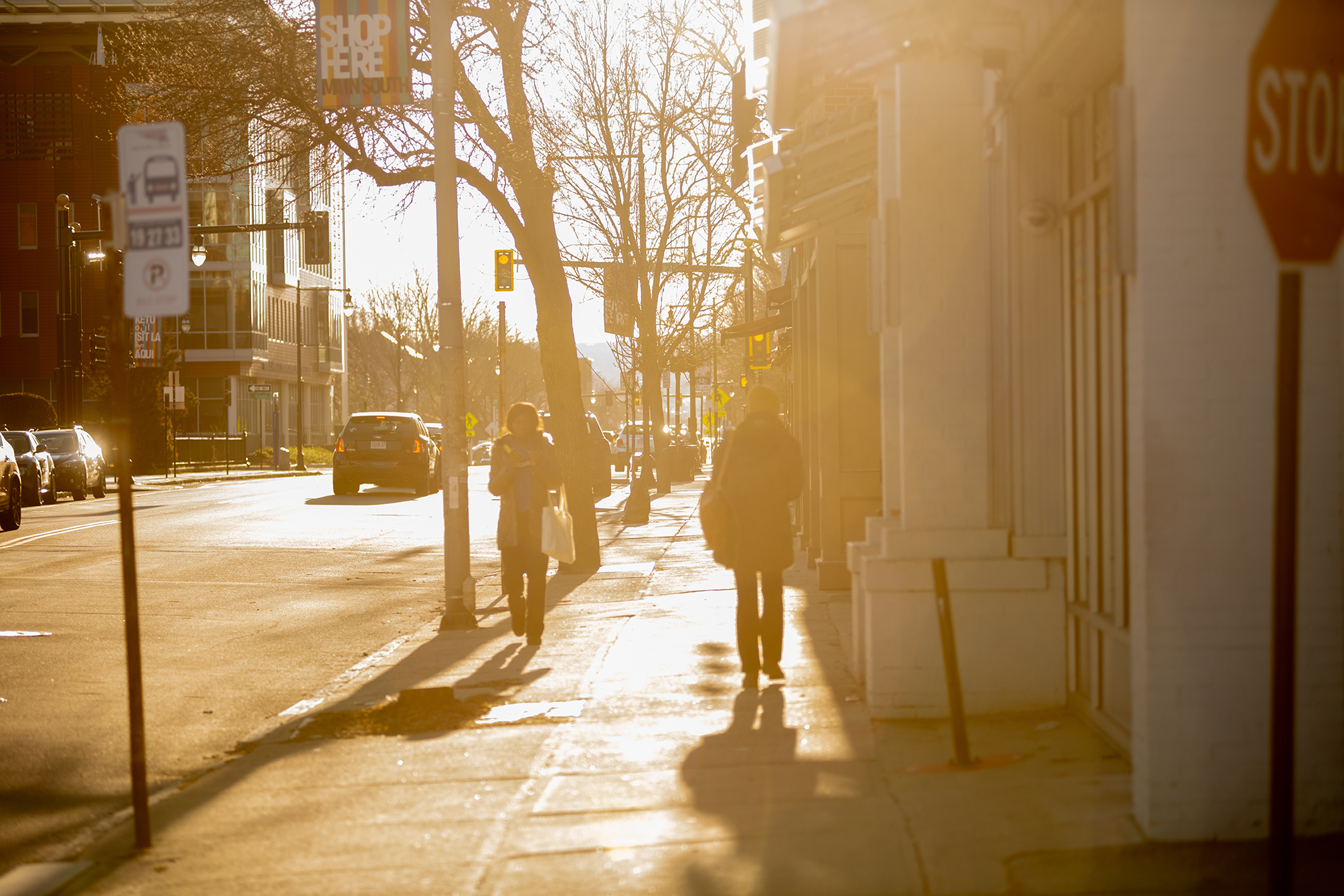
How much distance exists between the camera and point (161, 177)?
5.72 meters

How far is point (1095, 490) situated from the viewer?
6625 mm

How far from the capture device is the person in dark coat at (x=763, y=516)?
8562mm

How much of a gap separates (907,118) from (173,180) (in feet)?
12.3

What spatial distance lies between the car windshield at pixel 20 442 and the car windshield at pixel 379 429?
6375 millimetres

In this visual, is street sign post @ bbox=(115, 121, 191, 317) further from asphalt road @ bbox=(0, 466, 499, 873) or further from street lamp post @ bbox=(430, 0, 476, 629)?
street lamp post @ bbox=(430, 0, 476, 629)

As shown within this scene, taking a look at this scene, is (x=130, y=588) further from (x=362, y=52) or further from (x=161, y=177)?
(x=362, y=52)

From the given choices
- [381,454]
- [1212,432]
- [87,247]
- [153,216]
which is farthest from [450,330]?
[87,247]

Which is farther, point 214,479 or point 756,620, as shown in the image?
point 214,479

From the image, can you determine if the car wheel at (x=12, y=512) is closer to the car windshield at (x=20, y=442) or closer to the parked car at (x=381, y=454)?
the car windshield at (x=20, y=442)

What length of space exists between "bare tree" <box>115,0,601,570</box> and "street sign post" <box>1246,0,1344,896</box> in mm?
11993

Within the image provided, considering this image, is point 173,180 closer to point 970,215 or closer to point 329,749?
point 329,749

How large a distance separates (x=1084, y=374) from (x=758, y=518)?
242 centimetres

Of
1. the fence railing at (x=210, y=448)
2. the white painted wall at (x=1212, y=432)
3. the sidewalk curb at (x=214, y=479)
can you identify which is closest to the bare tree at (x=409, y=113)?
the white painted wall at (x=1212, y=432)

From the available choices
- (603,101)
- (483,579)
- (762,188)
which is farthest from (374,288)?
(762,188)
